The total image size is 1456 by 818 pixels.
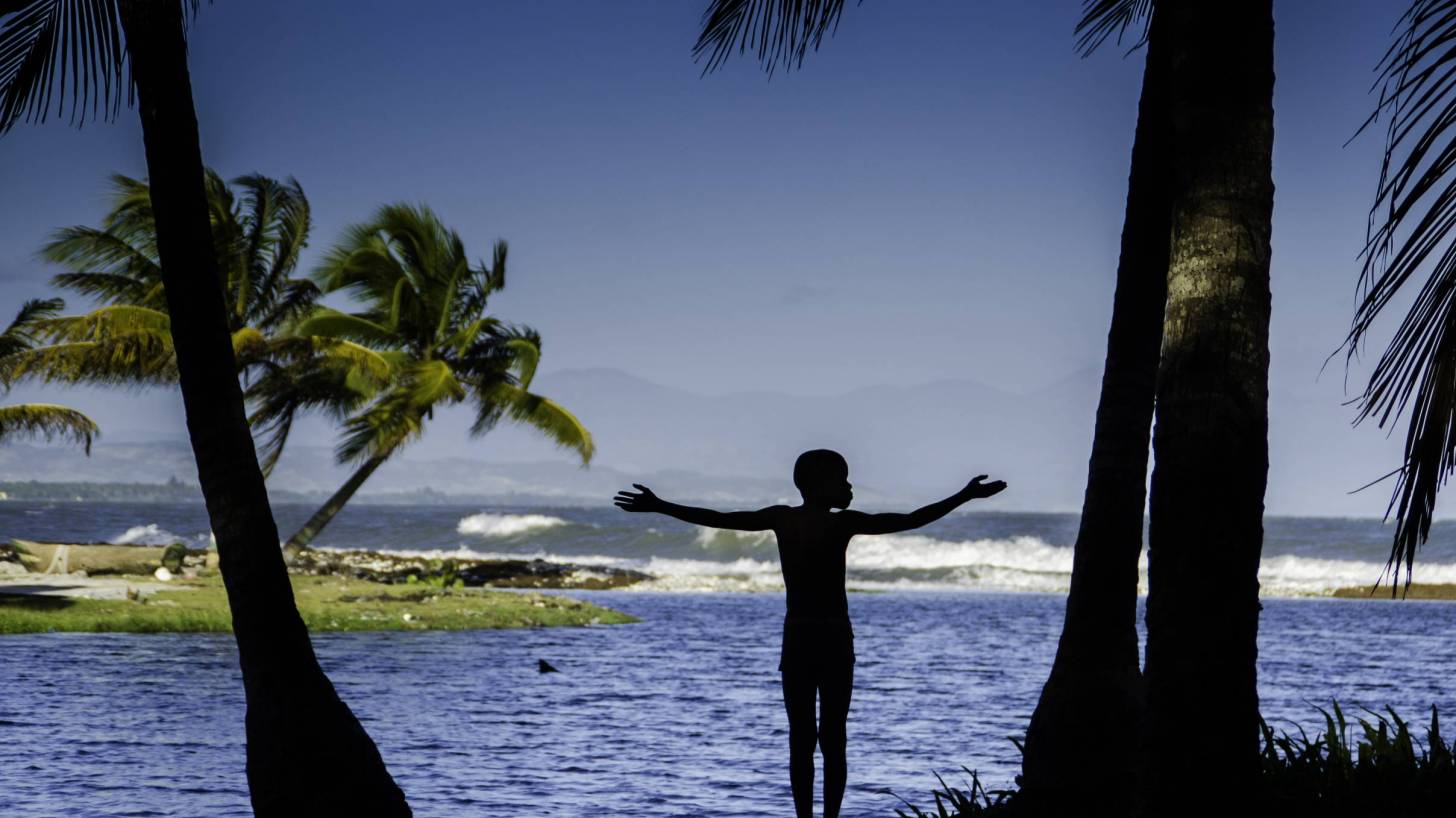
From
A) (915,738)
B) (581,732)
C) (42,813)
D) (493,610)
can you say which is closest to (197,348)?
(42,813)

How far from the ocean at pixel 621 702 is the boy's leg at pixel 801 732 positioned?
11.1ft

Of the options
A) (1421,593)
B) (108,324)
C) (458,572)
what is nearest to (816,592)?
(108,324)

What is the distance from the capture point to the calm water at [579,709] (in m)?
10.7

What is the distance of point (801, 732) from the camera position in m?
6.79

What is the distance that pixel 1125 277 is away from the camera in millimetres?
8875

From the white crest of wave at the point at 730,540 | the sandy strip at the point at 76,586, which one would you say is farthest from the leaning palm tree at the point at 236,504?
the white crest of wave at the point at 730,540

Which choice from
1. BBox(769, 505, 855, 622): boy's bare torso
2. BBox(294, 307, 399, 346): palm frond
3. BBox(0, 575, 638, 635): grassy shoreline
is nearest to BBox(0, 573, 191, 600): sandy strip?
BBox(0, 575, 638, 635): grassy shoreline

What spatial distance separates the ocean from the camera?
10.8 m

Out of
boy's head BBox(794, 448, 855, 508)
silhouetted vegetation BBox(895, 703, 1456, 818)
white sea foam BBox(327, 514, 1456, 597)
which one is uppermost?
white sea foam BBox(327, 514, 1456, 597)

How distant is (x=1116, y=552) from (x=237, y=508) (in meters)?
5.01

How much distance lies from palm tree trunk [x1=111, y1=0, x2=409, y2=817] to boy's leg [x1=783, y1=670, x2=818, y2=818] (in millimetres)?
2247

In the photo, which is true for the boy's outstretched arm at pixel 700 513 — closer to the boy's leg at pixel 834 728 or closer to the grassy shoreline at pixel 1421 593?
the boy's leg at pixel 834 728

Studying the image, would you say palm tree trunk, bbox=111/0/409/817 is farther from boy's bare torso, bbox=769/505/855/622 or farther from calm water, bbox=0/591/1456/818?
calm water, bbox=0/591/1456/818

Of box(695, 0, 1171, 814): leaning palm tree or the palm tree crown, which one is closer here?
box(695, 0, 1171, 814): leaning palm tree
